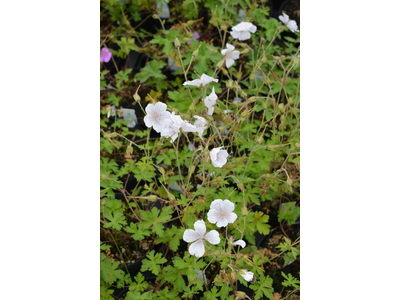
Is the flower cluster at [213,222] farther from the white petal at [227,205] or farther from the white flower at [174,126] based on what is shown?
the white flower at [174,126]

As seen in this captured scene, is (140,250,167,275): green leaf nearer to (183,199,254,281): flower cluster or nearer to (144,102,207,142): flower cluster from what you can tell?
(183,199,254,281): flower cluster

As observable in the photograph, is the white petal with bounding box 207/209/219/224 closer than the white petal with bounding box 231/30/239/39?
Yes

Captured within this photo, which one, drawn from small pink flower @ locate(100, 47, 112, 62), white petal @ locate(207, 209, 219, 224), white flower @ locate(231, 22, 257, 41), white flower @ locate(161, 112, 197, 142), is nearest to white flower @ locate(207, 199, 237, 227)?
white petal @ locate(207, 209, 219, 224)

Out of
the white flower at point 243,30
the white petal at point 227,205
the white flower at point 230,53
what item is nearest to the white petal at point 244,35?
the white flower at point 243,30

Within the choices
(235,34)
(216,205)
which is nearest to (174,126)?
(216,205)

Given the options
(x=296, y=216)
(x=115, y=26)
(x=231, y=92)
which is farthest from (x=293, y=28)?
(x=115, y=26)

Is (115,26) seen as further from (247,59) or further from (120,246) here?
(120,246)
